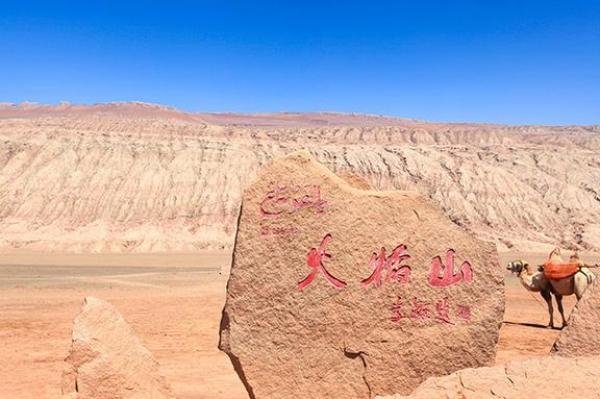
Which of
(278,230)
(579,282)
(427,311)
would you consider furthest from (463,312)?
(579,282)

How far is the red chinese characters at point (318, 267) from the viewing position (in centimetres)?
570

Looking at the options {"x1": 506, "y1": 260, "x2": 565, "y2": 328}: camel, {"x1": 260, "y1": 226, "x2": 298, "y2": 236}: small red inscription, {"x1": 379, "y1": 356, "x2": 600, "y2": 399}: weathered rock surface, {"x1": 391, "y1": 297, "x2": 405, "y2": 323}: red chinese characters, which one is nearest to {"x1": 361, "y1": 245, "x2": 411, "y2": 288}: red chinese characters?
{"x1": 391, "y1": 297, "x2": 405, "y2": 323}: red chinese characters

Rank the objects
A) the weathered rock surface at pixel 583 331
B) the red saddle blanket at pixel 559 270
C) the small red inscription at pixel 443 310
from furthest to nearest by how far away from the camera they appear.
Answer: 1. the red saddle blanket at pixel 559 270
2. the small red inscription at pixel 443 310
3. the weathered rock surface at pixel 583 331

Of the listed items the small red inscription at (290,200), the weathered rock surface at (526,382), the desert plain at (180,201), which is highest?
the small red inscription at (290,200)

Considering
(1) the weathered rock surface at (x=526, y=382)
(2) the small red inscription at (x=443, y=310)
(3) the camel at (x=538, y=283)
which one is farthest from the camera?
(3) the camel at (x=538, y=283)

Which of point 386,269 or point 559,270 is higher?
point 386,269

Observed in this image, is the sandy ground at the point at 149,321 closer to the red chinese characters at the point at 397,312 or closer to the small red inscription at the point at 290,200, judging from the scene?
Answer: the red chinese characters at the point at 397,312

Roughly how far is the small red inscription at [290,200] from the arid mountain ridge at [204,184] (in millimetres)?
34831

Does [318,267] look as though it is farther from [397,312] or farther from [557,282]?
[557,282]

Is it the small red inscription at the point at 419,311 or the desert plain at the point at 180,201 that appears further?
the desert plain at the point at 180,201

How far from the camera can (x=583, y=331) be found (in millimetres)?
5367

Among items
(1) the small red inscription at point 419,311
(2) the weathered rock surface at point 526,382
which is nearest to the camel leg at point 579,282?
(1) the small red inscription at point 419,311

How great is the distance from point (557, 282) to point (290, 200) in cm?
854

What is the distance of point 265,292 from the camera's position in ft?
18.7
